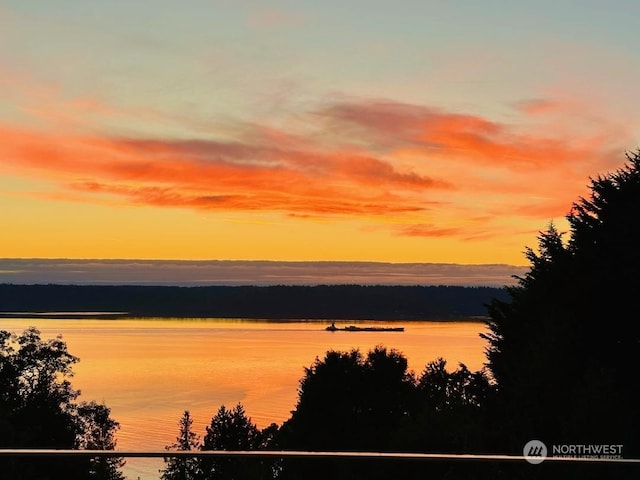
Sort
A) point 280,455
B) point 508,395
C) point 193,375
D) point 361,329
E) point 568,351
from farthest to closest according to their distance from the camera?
1. point 361,329
2. point 193,375
3. point 508,395
4. point 568,351
5. point 280,455

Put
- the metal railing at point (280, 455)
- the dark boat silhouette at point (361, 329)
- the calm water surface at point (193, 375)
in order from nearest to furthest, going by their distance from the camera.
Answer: the metal railing at point (280, 455)
the calm water surface at point (193, 375)
the dark boat silhouette at point (361, 329)

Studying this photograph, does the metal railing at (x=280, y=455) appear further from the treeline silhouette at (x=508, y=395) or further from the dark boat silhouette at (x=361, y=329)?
the dark boat silhouette at (x=361, y=329)

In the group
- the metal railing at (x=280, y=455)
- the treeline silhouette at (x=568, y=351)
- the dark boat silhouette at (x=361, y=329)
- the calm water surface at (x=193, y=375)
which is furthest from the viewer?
the dark boat silhouette at (x=361, y=329)

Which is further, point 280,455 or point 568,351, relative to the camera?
point 568,351

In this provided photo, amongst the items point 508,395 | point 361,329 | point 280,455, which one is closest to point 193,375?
point 508,395

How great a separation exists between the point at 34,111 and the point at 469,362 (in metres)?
64.4

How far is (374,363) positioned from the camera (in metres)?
35.1

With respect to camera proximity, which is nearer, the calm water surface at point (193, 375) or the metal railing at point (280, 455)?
the metal railing at point (280, 455)

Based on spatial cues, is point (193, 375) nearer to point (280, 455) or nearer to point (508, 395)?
point (508, 395)

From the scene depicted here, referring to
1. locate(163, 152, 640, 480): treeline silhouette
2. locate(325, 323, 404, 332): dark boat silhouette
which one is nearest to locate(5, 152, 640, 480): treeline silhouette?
locate(163, 152, 640, 480): treeline silhouette

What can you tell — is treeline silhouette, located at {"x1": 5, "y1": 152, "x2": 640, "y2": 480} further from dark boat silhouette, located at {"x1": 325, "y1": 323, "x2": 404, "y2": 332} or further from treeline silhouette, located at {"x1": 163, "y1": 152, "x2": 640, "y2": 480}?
dark boat silhouette, located at {"x1": 325, "y1": 323, "x2": 404, "y2": 332}

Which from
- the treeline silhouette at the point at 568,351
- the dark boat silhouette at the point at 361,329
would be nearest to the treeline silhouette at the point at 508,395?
the treeline silhouette at the point at 568,351

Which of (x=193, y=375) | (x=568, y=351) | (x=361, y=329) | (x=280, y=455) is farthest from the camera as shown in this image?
(x=361, y=329)

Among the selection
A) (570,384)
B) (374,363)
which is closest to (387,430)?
(374,363)
